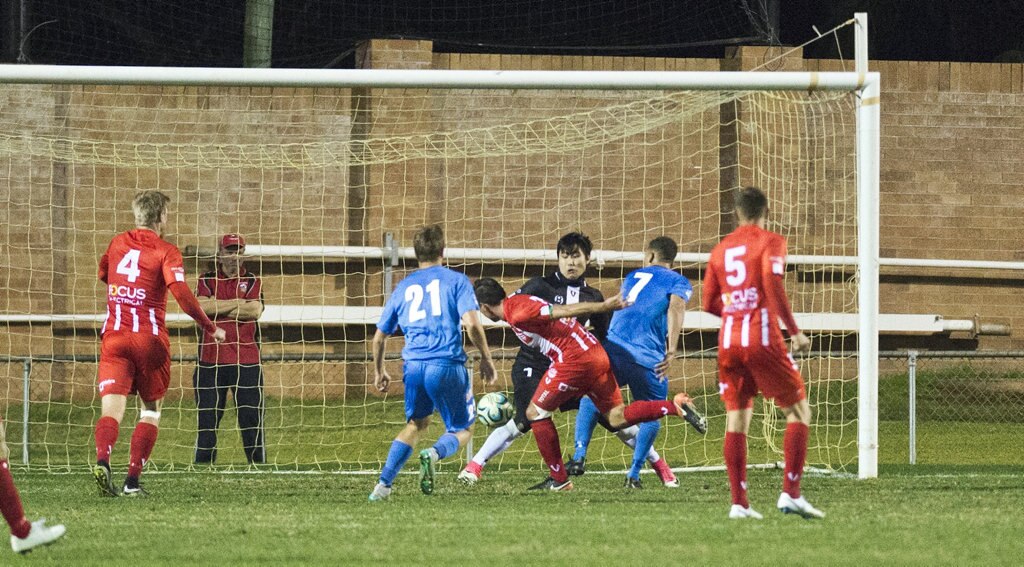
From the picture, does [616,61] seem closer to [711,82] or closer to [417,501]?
[711,82]

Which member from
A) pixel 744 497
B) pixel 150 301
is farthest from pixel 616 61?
pixel 744 497

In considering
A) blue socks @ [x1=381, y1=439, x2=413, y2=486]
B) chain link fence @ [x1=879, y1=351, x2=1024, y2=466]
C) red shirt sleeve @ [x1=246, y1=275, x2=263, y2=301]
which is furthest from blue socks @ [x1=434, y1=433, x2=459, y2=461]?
chain link fence @ [x1=879, y1=351, x2=1024, y2=466]

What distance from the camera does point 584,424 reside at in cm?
920

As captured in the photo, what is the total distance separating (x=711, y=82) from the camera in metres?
8.86

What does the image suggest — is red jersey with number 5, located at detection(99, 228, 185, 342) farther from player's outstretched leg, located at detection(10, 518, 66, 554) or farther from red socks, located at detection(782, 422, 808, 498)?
red socks, located at detection(782, 422, 808, 498)

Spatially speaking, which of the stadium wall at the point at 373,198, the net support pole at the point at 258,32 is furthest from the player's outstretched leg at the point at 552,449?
the net support pole at the point at 258,32

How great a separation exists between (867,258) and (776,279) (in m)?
2.79

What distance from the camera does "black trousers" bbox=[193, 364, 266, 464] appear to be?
10.6 metres

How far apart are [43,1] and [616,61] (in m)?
7.77

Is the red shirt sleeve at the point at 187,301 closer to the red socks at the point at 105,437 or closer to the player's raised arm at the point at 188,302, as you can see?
the player's raised arm at the point at 188,302

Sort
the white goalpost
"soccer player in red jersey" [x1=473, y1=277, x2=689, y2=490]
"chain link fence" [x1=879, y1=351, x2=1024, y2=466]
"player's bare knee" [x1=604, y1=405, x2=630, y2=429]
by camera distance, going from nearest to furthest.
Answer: "soccer player in red jersey" [x1=473, y1=277, x2=689, y2=490]
"player's bare knee" [x1=604, y1=405, x2=630, y2=429]
"chain link fence" [x1=879, y1=351, x2=1024, y2=466]
the white goalpost

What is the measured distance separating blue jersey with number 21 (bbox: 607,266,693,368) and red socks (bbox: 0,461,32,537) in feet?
14.4

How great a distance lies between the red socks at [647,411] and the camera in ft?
26.7

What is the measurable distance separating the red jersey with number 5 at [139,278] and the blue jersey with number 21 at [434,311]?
1.34 m
